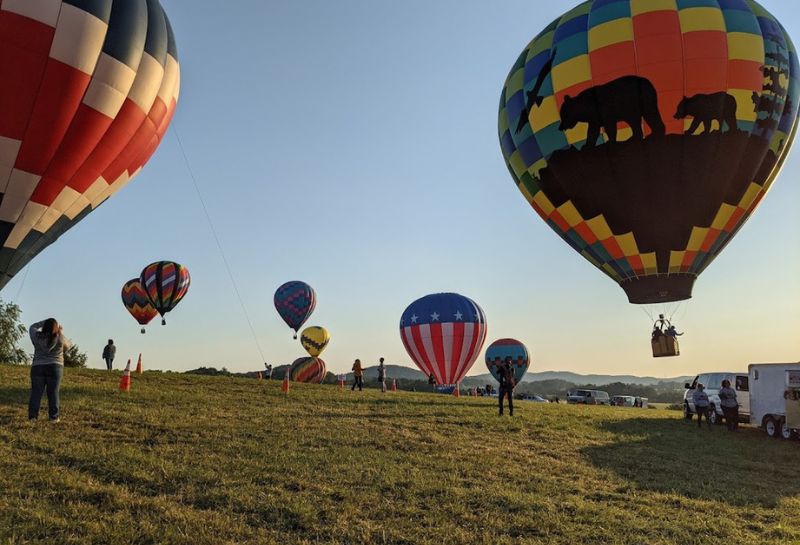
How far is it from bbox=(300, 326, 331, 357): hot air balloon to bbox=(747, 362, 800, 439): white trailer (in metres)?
48.5

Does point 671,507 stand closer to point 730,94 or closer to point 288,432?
point 288,432

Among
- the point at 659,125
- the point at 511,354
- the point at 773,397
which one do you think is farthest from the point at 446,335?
the point at 659,125

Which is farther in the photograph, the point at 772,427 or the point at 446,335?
the point at 446,335

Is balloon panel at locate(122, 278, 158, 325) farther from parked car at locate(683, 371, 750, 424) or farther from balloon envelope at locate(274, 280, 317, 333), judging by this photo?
parked car at locate(683, 371, 750, 424)

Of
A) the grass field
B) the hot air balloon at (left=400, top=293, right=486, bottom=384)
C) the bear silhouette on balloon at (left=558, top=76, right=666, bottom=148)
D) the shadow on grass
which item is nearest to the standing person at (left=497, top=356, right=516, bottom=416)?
the grass field

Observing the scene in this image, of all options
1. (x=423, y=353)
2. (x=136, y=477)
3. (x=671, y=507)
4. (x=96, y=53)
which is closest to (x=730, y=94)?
(x=671, y=507)

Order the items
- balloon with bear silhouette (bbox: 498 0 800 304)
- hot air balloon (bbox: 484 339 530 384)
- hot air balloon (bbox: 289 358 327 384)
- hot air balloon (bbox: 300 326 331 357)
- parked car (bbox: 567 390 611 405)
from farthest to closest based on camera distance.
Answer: hot air balloon (bbox: 300 326 331 357)
hot air balloon (bbox: 289 358 327 384)
parked car (bbox: 567 390 611 405)
hot air balloon (bbox: 484 339 530 384)
balloon with bear silhouette (bbox: 498 0 800 304)

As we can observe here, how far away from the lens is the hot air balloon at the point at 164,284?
4050 centimetres

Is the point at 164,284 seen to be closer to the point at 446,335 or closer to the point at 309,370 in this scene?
the point at 446,335

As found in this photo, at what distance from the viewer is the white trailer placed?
18203mm

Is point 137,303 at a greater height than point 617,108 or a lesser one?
lesser

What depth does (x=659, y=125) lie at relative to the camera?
1830cm

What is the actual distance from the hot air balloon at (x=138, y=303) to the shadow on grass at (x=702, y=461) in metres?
37.4

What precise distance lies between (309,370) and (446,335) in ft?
82.8
